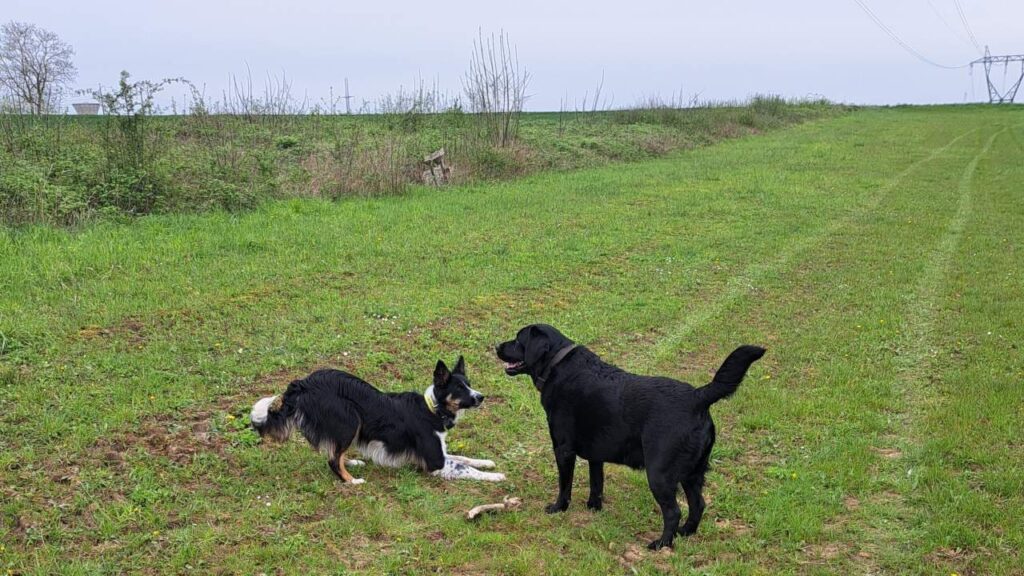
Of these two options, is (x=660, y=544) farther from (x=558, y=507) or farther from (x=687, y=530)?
(x=558, y=507)

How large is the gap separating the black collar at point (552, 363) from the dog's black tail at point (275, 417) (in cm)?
173

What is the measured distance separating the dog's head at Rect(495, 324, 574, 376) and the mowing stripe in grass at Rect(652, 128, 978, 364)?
2993mm

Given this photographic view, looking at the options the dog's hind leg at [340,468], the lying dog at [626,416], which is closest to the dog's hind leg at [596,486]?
the lying dog at [626,416]

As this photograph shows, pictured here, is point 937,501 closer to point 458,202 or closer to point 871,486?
point 871,486

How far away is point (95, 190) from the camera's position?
1311 cm

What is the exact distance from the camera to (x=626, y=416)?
4.62 m

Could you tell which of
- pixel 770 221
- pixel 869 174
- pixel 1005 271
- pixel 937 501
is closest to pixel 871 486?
pixel 937 501

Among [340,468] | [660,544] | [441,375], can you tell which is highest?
[441,375]

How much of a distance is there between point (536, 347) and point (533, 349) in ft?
0.08

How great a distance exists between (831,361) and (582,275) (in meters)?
4.26

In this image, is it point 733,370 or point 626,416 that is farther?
point 626,416

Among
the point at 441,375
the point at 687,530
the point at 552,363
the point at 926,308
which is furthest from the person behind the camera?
the point at 926,308

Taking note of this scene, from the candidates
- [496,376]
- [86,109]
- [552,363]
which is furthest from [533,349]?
[86,109]

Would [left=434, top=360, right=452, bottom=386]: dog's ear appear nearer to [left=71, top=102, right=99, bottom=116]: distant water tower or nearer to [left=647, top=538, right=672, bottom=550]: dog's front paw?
[left=647, top=538, right=672, bottom=550]: dog's front paw
